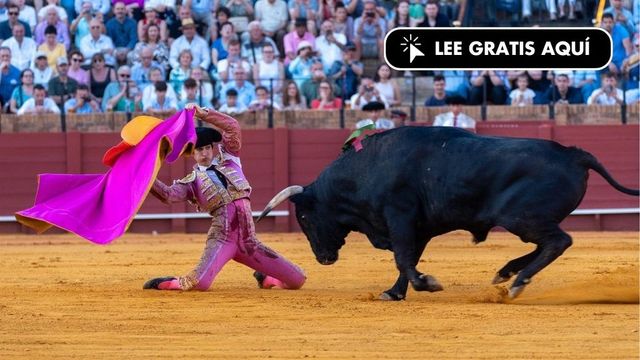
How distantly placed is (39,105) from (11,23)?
906mm

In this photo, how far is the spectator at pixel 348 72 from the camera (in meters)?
15.1

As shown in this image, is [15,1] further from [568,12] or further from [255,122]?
[568,12]

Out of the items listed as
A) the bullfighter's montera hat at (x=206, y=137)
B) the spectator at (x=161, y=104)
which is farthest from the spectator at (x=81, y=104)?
the bullfighter's montera hat at (x=206, y=137)

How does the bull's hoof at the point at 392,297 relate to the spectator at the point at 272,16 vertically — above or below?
below

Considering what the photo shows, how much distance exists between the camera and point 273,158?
606 inches

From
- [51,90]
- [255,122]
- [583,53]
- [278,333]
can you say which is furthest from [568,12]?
[278,333]

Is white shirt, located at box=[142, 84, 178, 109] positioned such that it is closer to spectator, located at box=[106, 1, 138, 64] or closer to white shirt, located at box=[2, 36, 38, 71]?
spectator, located at box=[106, 1, 138, 64]

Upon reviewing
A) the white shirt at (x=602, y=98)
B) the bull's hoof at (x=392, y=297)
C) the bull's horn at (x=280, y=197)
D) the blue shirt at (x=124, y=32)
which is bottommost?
the bull's hoof at (x=392, y=297)

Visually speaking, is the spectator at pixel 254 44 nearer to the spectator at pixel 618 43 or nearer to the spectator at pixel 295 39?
the spectator at pixel 295 39

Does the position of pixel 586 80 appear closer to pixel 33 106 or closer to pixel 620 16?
pixel 620 16

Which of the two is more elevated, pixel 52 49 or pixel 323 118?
pixel 52 49

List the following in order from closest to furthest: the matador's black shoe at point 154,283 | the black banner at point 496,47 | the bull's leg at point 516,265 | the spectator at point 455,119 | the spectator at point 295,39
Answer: the bull's leg at point 516,265
the black banner at point 496,47
the matador's black shoe at point 154,283
the spectator at point 455,119
the spectator at point 295,39

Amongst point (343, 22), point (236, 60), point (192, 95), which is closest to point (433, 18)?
point (343, 22)

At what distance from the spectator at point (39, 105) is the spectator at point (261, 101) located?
2.00 metres
